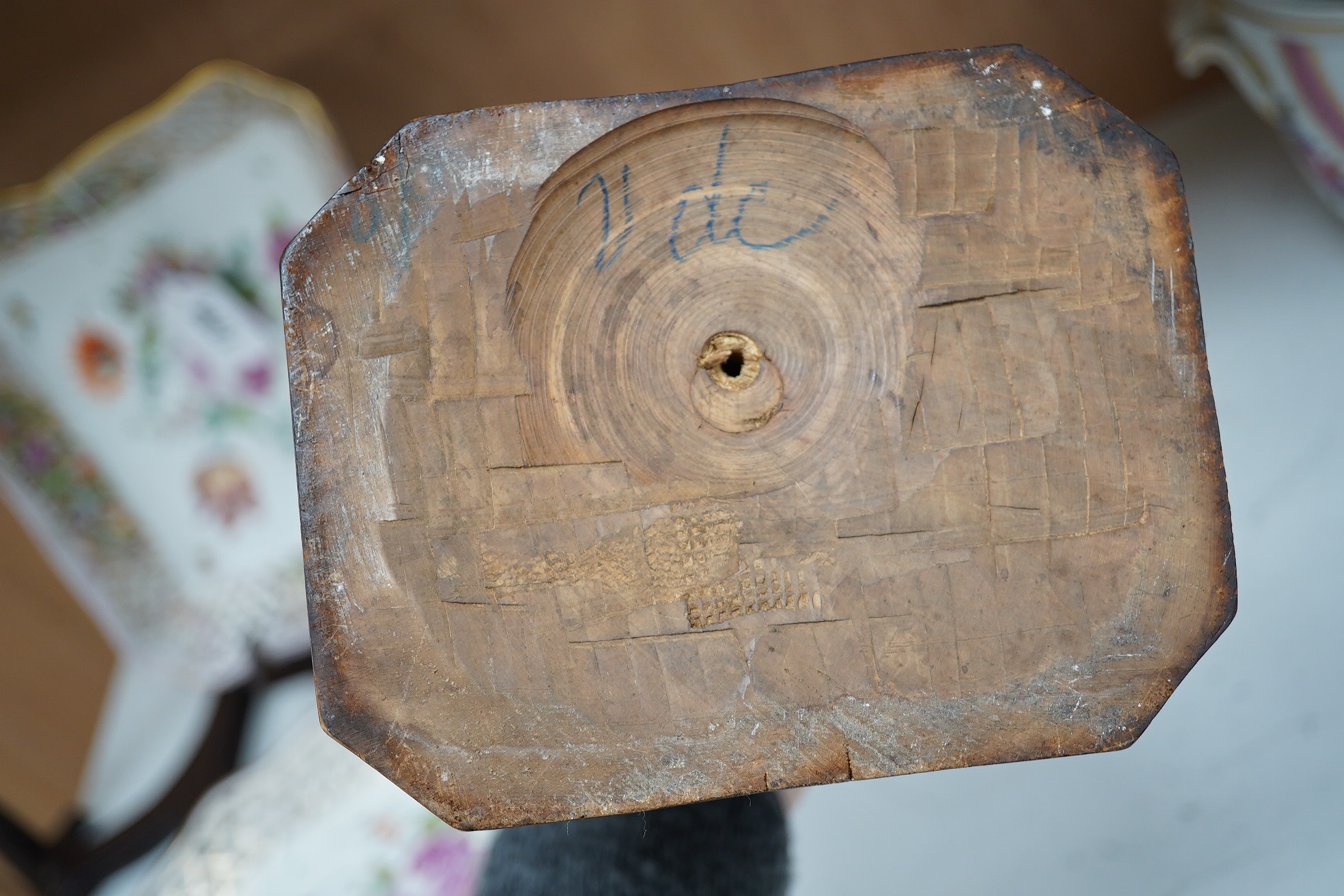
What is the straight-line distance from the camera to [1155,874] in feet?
3.85

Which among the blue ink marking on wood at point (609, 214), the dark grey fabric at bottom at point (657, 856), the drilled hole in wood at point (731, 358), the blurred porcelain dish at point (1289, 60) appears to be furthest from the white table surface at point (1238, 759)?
the blue ink marking on wood at point (609, 214)

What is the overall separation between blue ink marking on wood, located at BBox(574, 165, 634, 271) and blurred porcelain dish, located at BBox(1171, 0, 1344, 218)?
855 mm

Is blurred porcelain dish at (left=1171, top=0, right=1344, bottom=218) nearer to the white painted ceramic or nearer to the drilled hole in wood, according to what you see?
the drilled hole in wood

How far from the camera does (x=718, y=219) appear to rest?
0.82 meters

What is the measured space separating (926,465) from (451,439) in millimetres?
411

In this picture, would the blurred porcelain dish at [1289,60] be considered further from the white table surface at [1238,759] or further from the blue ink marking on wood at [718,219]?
the blue ink marking on wood at [718,219]

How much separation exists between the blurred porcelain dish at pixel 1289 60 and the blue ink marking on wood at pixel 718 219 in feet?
2.34

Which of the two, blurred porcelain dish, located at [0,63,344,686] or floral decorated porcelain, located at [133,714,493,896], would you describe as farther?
blurred porcelain dish, located at [0,63,344,686]

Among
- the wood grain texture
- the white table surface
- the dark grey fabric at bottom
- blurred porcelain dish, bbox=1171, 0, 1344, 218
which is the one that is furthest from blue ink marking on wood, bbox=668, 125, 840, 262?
the white table surface

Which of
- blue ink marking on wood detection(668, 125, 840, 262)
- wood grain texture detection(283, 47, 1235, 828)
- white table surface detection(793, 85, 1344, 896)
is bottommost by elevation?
white table surface detection(793, 85, 1344, 896)

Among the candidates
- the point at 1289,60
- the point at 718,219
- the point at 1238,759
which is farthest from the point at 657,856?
the point at 1289,60

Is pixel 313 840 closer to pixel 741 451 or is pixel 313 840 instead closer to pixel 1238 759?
pixel 741 451

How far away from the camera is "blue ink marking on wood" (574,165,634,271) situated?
81 centimetres

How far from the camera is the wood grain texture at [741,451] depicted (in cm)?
80
